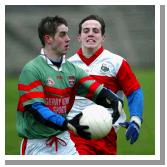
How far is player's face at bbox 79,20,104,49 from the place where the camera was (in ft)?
22.1

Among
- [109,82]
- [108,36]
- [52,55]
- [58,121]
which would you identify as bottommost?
[58,121]

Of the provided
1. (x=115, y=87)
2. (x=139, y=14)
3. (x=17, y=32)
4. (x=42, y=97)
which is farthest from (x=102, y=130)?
(x=17, y=32)

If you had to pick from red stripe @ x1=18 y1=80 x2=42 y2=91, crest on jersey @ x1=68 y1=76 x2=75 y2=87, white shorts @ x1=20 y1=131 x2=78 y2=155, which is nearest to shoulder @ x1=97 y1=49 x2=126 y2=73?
crest on jersey @ x1=68 y1=76 x2=75 y2=87

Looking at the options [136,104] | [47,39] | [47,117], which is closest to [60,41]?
[47,39]

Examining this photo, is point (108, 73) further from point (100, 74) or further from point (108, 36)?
point (108, 36)

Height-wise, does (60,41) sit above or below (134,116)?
above

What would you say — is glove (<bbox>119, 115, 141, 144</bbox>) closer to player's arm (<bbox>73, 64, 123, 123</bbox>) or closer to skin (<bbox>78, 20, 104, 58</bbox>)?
player's arm (<bbox>73, 64, 123, 123</bbox>)

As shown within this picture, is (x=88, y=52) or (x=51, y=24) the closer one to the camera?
(x=51, y=24)

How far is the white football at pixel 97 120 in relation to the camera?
574 centimetres

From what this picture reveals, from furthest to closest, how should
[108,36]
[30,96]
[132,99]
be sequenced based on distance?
[108,36]
[132,99]
[30,96]

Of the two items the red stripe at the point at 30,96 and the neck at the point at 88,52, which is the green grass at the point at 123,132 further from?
the red stripe at the point at 30,96

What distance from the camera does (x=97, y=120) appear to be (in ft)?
18.9

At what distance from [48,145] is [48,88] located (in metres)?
0.58
